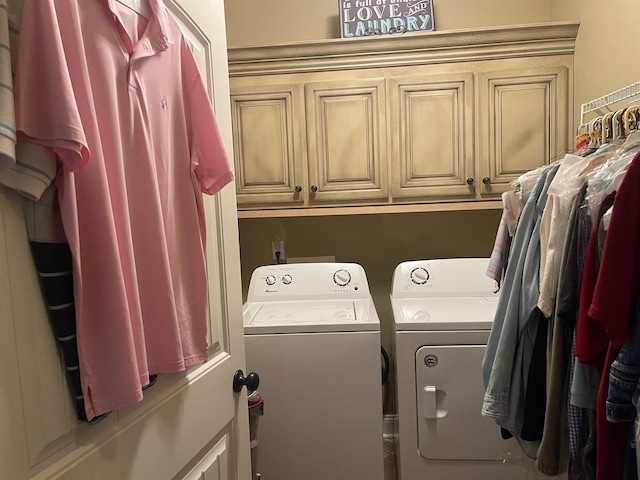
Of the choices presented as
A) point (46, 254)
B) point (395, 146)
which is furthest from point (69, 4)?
point (395, 146)

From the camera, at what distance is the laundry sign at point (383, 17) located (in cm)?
216

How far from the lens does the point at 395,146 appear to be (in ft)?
6.89

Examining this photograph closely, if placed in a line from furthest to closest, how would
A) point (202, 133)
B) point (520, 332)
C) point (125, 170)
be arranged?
point (520, 332), point (202, 133), point (125, 170)

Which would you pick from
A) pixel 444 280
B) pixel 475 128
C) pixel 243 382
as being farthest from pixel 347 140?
pixel 243 382

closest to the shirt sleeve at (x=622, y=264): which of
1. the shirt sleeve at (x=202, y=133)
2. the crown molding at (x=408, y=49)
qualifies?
the shirt sleeve at (x=202, y=133)

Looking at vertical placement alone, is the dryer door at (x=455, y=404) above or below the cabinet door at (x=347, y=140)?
below

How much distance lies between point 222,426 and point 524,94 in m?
1.95

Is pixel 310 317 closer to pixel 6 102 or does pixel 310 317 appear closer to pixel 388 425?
pixel 388 425

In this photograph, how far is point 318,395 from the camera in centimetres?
171

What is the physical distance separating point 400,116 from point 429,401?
4.36 feet

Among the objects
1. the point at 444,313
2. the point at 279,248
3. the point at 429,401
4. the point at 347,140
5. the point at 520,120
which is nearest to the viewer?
the point at 429,401

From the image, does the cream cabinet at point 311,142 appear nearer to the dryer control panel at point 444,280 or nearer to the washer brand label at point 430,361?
the dryer control panel at point 444,280

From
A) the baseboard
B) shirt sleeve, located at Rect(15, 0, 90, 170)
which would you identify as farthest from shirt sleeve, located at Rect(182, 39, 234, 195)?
the baseboard

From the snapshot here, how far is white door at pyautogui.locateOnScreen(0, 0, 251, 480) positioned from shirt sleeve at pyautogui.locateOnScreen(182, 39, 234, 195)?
0.12 meters
